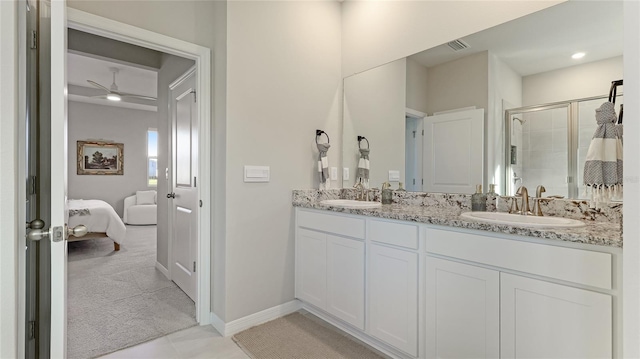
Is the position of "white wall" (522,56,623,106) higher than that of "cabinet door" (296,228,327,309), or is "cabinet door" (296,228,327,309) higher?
"white wall" (522,56,623,106)

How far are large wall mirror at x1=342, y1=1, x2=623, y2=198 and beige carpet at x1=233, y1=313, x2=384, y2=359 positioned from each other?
1221 millimetres

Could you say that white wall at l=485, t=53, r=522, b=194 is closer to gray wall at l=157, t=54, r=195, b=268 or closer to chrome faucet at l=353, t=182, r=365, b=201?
chrome faucet at l=353, t=182, r=365, b=201

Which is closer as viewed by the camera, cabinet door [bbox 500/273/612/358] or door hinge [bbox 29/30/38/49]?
cabinet door [bbox 500/273/612/358]

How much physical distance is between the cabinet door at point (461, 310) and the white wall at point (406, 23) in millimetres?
1558

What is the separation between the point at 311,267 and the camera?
7.73 ft

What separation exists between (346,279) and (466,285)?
0.81 meters

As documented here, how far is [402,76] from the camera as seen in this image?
2.44 metres

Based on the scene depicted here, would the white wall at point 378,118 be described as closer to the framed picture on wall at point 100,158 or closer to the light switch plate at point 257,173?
the light switch plate at point 257,173

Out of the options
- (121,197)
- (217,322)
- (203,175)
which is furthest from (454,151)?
(121,197)

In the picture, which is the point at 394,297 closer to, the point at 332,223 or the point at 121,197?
the point at 332,223

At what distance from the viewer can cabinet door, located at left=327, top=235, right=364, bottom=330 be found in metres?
1.97

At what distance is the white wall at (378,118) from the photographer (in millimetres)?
2477

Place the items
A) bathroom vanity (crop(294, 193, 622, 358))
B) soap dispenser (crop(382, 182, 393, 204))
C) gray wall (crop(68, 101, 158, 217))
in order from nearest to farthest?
bathroom vanity (crop(294, 193, 622, 358)) → soap dispenser (crop(382, 182, 393, 204)) → gray wall (crop(68, 101, 158, 217))
